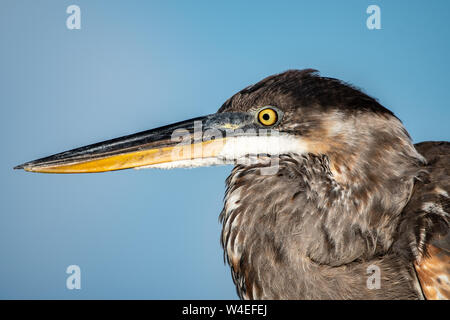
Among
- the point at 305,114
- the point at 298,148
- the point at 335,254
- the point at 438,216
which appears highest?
the point at 305,114

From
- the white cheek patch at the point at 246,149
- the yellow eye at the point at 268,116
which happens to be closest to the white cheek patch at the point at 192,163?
the white cheek patch at the point at 246,149

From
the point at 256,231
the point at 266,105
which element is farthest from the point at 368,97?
the point at 256,231

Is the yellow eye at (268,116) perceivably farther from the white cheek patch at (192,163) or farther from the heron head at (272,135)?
the white cheek patch at (192,163)

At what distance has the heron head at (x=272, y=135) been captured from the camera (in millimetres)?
1433

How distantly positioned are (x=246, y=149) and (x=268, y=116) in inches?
5.3

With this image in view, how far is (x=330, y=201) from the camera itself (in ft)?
4.59

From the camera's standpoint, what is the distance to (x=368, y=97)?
1.51 meters

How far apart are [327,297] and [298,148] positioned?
1.52 feet

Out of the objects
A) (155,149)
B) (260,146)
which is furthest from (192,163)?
(260,146)

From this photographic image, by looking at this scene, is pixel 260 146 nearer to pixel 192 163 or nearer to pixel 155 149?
pixel 192 163

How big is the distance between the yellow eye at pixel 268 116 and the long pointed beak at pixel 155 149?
0.16 ft

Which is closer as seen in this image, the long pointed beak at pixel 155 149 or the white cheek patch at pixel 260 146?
the white cheek patch at pixel 260 146

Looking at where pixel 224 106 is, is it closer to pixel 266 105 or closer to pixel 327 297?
pixel 266 105

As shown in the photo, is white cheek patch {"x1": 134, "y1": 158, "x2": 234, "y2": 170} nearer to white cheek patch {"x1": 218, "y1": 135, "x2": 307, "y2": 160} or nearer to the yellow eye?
white cheek patch {"x1": 218, "y1": 135, "x2": 307, "y2": 160}
